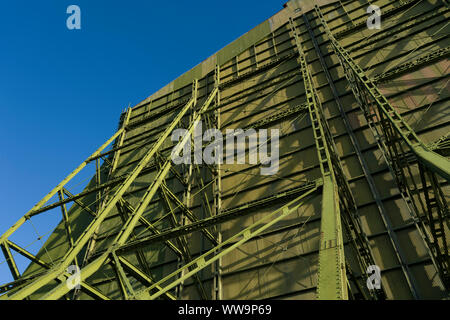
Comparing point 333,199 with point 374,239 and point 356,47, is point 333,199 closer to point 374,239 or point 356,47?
point 374,239

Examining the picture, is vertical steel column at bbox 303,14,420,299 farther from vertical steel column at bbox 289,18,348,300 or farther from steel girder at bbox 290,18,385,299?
vertical steel column at bbox 289,18,348,300

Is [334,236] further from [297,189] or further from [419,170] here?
[419,170]

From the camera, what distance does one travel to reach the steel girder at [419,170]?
7.07 m

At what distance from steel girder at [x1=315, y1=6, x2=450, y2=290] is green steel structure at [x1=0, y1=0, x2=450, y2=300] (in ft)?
0.18

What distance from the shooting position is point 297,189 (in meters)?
7.47

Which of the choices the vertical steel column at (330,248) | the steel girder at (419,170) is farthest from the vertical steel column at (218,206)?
the steel girder at (419,170)

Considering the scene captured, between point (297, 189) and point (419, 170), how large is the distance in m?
3.57

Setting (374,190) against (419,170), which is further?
(374,190)

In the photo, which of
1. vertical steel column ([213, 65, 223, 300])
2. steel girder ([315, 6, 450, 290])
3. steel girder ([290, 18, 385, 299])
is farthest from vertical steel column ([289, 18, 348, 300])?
vertical steel column ([213, 65, 223, 300])

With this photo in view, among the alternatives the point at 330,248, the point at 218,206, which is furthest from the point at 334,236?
the point at 218,206
